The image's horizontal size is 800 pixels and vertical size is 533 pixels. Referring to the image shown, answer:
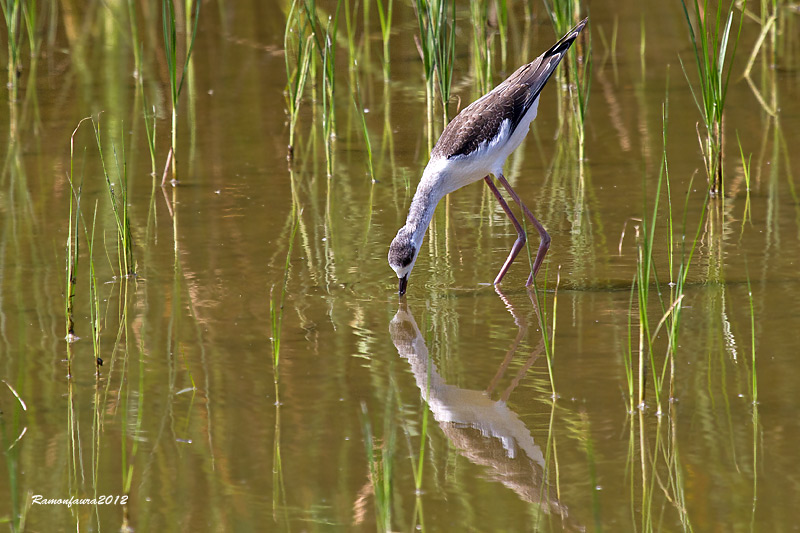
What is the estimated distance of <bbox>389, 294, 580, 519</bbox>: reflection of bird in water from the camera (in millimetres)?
4387

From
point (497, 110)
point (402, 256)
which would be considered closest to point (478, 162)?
point (497, 110)

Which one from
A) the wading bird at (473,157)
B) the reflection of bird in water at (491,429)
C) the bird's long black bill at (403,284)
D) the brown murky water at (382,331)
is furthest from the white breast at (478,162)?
the reflection of bird in water at (491,429)

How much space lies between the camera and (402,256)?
6.16 m

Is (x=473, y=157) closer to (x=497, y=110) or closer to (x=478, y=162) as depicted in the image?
(x=478, y=162)

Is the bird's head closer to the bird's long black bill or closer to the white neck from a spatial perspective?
the bird's long black bill

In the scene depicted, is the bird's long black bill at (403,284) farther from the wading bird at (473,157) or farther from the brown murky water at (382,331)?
the brown murky water at (382,331)

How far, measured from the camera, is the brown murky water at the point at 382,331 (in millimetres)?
4320

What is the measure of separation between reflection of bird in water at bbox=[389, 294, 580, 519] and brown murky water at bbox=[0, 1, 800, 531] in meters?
0.01

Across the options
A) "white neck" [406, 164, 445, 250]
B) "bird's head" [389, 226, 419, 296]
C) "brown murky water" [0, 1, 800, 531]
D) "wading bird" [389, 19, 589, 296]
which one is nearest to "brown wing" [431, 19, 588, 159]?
"wading bird" [389, 19, 589, 296]

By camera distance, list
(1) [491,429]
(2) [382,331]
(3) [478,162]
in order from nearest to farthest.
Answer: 1. (1) [491,429]
2. (2) [382,331]
3. (3) [478,162]

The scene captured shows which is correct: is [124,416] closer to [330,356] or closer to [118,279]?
[330,356]

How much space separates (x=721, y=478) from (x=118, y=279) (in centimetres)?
367

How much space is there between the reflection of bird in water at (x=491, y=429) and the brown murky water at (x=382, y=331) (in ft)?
0.05

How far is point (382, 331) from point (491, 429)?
123 cm
